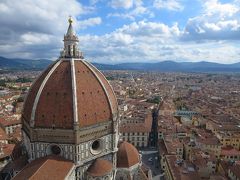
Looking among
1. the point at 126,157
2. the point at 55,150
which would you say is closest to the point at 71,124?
the point at 55,150

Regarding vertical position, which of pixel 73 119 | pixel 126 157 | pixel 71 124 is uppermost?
pixel 73 119

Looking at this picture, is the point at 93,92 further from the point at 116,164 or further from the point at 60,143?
the point at 116,164

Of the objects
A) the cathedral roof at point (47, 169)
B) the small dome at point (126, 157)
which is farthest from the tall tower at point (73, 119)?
the small dome at point (126, 157)

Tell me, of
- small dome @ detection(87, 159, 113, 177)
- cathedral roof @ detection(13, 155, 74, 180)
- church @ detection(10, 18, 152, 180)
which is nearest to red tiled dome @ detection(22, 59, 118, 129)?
church @ detection(10, 18, 152, 180)

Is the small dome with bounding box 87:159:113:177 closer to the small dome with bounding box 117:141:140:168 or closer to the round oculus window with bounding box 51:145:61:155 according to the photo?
the small dome with bounding box 117:141:140:168

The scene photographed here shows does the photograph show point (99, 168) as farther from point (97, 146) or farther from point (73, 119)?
point (73, 119)

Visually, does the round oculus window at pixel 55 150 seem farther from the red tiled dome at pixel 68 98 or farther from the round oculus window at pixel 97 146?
the round oculus window at pixel 97 146
